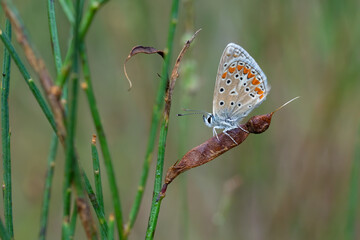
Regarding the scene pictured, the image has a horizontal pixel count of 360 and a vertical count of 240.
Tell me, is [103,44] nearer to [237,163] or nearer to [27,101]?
[27,101]

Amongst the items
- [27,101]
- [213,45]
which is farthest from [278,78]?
[27,101]

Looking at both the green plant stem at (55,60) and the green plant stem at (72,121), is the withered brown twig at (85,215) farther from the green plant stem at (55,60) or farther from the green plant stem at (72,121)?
the green plant stem at (55,60)

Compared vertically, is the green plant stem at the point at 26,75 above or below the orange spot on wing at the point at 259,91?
below

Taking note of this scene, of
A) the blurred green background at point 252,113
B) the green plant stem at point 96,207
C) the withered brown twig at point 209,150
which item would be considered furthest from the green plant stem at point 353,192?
the green plant stem at point 96,207

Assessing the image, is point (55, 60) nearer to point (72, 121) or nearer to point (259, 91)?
point (72, 121)

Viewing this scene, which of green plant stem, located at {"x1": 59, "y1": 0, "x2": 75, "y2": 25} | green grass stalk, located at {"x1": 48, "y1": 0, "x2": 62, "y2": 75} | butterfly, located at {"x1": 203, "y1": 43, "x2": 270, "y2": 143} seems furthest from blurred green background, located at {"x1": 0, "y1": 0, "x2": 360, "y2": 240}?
green plant stem, located at {"x1": 59, "y1": 0, "x2": 75, "y2": 25}

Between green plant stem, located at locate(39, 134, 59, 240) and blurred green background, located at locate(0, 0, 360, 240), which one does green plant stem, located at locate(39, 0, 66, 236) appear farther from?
blurred green background, located at locate(0, 0, 360, 240)
